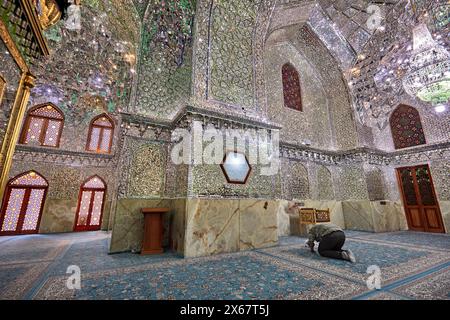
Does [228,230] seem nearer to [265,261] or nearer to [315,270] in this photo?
[265,261]

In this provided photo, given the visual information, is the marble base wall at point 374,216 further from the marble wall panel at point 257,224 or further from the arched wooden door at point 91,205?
the arched wooden door at point 91,205

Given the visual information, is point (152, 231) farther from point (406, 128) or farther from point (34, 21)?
point (406, 128)

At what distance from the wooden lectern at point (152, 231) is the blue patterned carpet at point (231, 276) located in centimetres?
28

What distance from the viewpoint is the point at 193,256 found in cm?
358

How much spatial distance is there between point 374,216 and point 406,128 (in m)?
4.00

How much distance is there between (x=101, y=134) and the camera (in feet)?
33.3

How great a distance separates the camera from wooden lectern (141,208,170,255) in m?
3.93

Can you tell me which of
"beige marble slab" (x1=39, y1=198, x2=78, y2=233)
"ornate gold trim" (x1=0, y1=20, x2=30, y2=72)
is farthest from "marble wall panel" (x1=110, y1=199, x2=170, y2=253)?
"beige marble slab" (x1=39, y1=198, x2=78, y2=233)

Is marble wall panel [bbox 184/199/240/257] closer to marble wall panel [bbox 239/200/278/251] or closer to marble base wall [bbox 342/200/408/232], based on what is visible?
marble wall panel [bbox 239/200/278/251]

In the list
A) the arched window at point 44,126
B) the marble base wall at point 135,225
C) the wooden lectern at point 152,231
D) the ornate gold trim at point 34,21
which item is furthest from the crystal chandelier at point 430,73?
the arched window at point 44,126

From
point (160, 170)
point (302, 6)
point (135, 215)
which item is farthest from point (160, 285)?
point (302, 6)

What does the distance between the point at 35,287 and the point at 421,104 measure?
11451 mm

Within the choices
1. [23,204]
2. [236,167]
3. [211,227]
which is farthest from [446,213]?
[23,204]

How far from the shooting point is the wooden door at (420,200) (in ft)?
23.3
